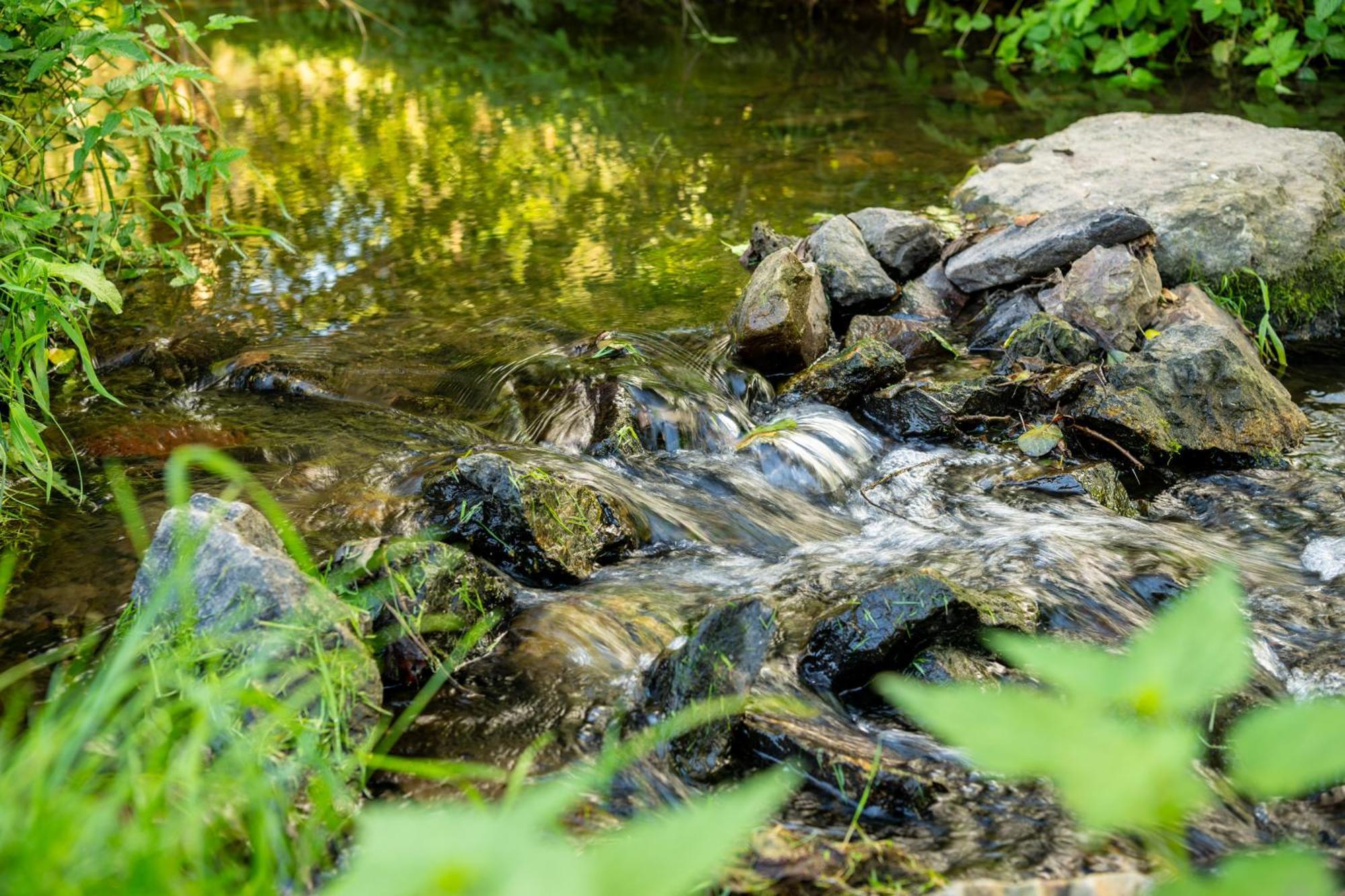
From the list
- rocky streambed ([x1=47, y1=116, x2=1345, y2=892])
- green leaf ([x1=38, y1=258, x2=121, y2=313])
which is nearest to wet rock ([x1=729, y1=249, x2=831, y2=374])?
rocky streambed ([x1=47, y1=116, x2=1345, y2=892])

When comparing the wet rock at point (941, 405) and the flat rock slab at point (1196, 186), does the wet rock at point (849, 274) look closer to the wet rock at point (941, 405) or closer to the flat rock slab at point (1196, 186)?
the wet rock at point (941, 405)

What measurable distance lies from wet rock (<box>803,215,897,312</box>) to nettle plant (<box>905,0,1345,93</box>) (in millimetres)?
5653

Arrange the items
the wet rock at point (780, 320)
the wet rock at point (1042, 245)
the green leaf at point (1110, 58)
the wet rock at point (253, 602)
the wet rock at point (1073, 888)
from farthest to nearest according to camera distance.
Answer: the green leaf at point (1110, 58)
the wet rock at point (1042, 245)
the wet rock at point (780, 320)
the wet rock at point (253, 602)
the wet rock at point (1073, 888)

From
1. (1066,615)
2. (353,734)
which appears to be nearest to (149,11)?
(353,734)

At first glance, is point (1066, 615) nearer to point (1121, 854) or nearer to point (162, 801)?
point (1121, 854)

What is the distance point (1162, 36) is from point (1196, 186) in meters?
5.25

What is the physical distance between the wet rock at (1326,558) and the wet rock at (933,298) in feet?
6.54

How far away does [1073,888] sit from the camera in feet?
5.52

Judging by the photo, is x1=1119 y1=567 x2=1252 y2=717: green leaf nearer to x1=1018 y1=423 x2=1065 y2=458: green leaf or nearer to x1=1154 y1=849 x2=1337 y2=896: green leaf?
x1=1154 y1=849 x2=1337 y2=896: green leaf

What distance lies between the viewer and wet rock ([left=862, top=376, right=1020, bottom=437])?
13.7ft

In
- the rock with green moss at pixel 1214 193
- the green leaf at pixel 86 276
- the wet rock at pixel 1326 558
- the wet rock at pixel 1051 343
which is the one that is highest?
the rock with green moss at pixel 1214 193

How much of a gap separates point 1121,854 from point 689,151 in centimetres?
624

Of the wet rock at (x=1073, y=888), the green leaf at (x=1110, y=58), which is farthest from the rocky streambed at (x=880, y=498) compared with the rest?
the green leaf at (x=1110, y=58)

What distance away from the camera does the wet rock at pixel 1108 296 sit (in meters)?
4.53
